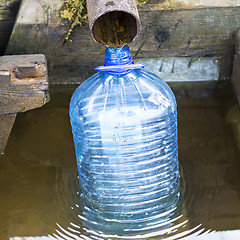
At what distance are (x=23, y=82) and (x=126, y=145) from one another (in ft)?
1.90

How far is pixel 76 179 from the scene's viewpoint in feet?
7.57

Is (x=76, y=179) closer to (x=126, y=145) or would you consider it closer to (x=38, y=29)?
(x=126, y=145)

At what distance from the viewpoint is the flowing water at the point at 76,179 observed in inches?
78.2

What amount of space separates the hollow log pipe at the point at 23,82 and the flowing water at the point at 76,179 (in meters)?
0.40

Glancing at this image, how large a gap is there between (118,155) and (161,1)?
3.05 ft

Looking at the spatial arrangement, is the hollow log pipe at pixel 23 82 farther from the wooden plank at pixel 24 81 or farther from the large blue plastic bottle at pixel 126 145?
the large blue plastic bottle at pixel 126 145

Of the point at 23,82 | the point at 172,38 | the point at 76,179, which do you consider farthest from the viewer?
the point at 172,38

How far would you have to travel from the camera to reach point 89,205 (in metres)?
2.15

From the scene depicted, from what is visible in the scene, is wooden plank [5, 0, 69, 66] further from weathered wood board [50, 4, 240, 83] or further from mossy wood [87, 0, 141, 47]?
mossy wood [87, 0, 141, 47]

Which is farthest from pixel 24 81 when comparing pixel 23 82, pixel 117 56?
pixel 117 56

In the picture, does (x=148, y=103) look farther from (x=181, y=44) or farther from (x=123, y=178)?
(x=181, y=44)

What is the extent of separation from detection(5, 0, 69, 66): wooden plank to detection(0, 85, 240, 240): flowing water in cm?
48

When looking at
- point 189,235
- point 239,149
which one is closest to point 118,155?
point 189,235

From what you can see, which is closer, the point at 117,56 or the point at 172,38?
the point at 117,56
